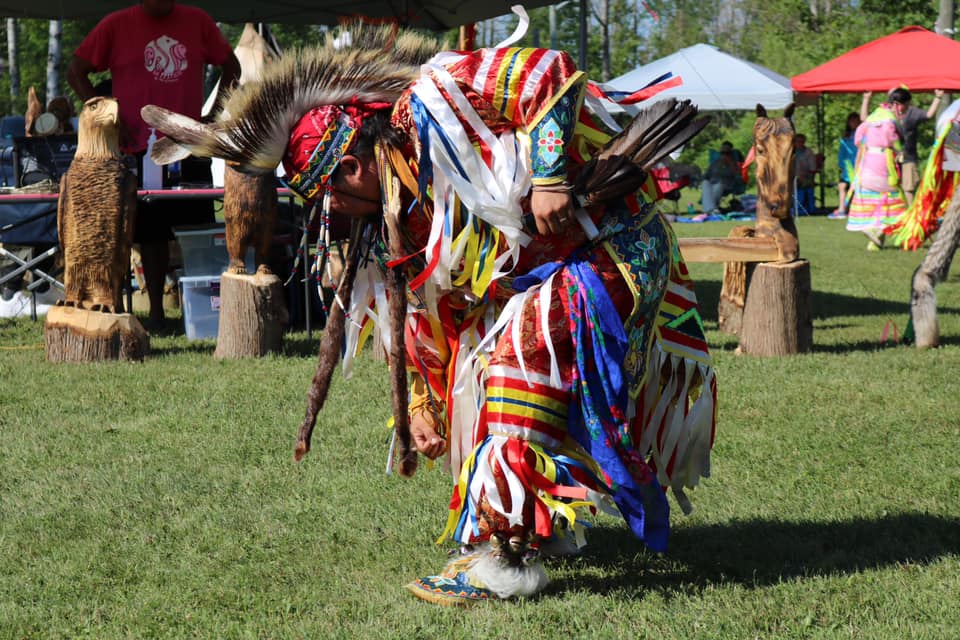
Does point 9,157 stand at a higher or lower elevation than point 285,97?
higher

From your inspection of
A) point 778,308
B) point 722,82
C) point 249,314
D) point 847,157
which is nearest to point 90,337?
point 249,314

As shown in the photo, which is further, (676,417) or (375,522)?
(375,522)

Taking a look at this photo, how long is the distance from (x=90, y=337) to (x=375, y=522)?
329 centimetres

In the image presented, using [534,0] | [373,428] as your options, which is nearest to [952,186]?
[534,0]

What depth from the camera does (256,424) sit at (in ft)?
17.2

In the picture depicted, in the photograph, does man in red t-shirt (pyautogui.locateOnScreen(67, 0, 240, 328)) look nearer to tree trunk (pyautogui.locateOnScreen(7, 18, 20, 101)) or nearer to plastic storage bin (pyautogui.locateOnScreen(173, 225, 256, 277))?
plastic storage bin (pyautogui.locateOnScreen(173, 225, 256, 277))

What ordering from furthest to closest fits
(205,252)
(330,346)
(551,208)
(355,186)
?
(205,252)
(330,346)
(355,186)
(551,208)

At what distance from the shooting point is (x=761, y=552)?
3.50m

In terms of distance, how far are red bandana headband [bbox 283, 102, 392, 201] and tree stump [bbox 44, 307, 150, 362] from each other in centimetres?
390

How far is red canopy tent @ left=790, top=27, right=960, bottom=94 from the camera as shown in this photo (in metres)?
16.7

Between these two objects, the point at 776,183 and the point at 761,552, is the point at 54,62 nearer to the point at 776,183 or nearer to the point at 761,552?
the point at 776,183

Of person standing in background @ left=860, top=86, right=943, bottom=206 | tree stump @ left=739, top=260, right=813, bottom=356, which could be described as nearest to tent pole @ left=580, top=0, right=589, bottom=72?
tree stump @ left=739, top=260, right=813, bottom=356


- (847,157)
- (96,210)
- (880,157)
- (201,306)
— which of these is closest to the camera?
(96,210)

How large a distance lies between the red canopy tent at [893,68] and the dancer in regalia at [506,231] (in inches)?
586
